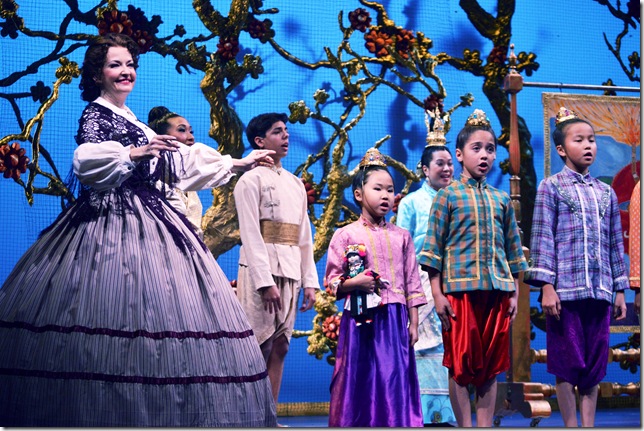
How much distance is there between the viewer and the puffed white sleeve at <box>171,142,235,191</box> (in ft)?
11.9

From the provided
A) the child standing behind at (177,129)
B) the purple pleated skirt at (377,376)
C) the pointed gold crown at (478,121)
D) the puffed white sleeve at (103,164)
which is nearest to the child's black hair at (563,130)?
the pointed gold crown at (478,121)

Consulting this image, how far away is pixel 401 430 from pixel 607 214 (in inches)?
51.6

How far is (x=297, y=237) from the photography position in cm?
411

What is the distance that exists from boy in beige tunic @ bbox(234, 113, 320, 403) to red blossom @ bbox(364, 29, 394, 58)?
1.10 m

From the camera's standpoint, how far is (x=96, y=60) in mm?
3664

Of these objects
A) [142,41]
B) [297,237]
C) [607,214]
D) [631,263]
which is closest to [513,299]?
[607,214]

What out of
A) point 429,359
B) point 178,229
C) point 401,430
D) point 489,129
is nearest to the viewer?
point 178,229

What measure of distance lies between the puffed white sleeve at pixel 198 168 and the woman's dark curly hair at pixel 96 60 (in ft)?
1.35

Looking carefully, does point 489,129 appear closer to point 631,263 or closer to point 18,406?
point 631,263

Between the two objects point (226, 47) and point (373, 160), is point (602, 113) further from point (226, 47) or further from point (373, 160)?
point (226, 47)

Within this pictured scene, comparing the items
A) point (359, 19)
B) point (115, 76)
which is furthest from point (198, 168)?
point (359, 19)

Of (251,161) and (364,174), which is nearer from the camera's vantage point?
(251,161)

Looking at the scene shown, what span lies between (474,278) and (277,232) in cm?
85

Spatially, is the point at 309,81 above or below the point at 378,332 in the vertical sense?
above
